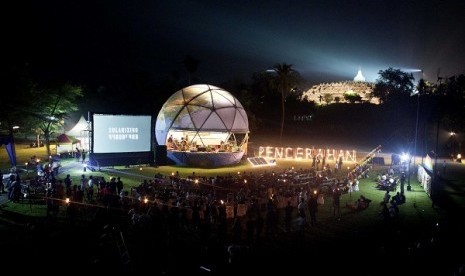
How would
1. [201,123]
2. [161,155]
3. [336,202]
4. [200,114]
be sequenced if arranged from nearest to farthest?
1. [336,202]
2. [161,155]
3. [201,123]
4. [200,114]

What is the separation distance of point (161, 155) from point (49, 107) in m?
11.9

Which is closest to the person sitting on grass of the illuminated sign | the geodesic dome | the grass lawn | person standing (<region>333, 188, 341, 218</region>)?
the grass lawn

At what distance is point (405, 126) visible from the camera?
58969 millimetres

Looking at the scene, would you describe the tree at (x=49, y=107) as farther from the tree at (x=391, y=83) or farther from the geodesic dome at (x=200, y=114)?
the tree at (x=391, y=83)

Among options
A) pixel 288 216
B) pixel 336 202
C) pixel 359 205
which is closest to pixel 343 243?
pixel 288 216

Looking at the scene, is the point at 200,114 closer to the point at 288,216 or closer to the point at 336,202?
the point at 336,202

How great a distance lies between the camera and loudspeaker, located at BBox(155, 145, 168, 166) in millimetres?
29883

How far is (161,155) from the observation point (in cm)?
3008

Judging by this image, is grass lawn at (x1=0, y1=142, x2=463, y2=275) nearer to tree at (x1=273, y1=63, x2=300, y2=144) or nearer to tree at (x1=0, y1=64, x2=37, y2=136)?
tree at (x1=0, y1=64, x2=37, y2=136)

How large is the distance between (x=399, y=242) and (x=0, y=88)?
26.1 metres

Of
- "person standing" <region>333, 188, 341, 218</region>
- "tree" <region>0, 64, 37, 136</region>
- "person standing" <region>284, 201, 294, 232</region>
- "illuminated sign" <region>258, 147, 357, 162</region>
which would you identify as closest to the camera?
"person standing" <region>284, 201, 294, 232</region>

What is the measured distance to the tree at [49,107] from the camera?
105 ft

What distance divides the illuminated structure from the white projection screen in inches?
117

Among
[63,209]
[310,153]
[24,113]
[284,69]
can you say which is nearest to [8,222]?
[63,209]
